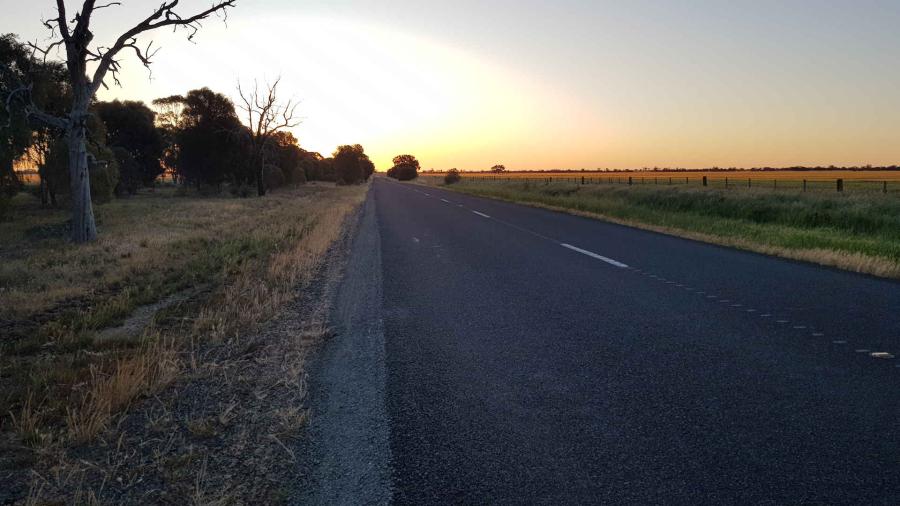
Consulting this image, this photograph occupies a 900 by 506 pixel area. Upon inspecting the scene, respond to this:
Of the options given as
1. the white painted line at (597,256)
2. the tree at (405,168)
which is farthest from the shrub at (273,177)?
the tree at (405,168)

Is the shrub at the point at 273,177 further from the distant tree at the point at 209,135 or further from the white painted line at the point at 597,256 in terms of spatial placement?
the white painted line at the point at 597,256

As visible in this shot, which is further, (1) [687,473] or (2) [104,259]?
(2) [104,259]

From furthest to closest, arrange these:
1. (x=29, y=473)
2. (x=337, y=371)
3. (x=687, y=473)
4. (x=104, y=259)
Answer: (x=104, y=259)
(x=337, y=371)
(x=29, y=473)
(x=687, y=473)

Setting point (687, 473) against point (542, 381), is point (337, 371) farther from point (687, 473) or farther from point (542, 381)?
point (687, 473)

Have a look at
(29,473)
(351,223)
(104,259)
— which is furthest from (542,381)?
(351,223)

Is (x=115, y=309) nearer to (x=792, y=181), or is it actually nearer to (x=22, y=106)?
(x=22, y=106)

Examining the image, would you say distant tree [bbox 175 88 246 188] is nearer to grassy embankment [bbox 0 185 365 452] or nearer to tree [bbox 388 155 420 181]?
grassy embankment [bbox 0 185 365 452]

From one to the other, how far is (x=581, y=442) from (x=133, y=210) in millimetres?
30635

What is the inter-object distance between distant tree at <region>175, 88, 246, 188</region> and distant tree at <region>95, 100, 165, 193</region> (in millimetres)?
3346

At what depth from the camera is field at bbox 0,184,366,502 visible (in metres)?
4.12

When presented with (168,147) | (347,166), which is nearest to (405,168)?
(347,166)

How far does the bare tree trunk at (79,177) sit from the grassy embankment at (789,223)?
1612cm

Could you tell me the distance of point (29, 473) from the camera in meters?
3.28

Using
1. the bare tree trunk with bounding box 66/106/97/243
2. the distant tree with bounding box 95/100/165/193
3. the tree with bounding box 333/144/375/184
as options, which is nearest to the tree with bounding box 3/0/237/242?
the bare tree trunk with bounding box 66/106/97/243
